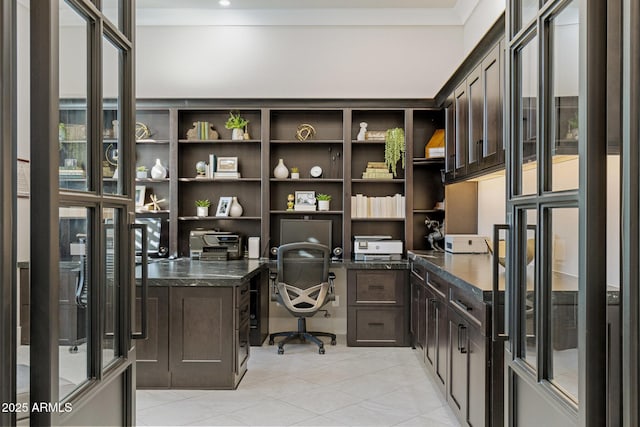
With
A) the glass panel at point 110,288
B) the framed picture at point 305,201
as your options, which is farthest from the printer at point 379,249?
the glass panel at point 110,288

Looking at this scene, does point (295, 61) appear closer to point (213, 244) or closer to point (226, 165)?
point (226, 165)

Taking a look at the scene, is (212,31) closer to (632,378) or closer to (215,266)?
(215,266)

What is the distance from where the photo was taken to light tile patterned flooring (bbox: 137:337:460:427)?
293cm

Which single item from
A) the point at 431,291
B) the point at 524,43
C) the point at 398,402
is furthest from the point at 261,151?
the point at 524,43

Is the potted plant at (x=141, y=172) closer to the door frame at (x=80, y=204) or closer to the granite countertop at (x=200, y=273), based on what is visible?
the granite countertop at (x=200, y=273)

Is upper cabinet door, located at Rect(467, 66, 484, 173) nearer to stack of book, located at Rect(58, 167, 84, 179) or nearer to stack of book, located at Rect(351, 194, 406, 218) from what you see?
stack of book, located at Rect(351, 194, 406, 218)

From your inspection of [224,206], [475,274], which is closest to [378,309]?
[475,274]

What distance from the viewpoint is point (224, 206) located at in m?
5.12

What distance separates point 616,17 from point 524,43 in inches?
19.9

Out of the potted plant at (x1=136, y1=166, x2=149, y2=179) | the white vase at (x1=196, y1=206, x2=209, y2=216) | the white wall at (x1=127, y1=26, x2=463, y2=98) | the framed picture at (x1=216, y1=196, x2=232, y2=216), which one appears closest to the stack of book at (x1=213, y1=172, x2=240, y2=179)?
the framed picture at (x1=216, y1=196, x2=232, y2=216)

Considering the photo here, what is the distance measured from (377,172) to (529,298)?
357 cm

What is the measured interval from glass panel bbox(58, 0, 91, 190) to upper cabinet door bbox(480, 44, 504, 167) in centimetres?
245

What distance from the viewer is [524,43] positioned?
62.7 inches

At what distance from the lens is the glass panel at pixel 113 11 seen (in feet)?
4.69
